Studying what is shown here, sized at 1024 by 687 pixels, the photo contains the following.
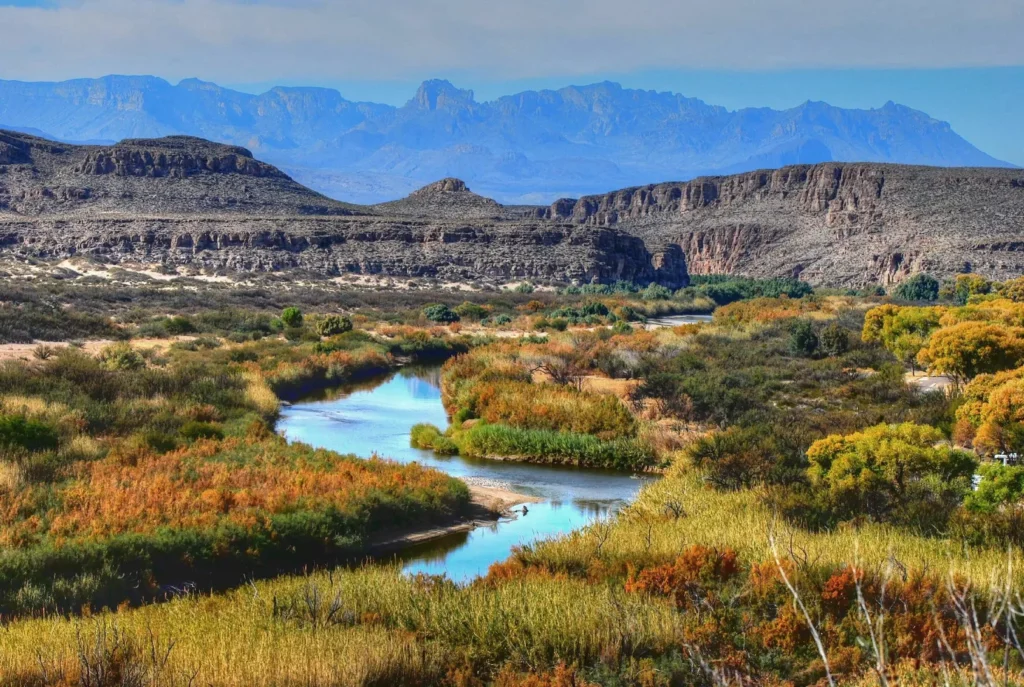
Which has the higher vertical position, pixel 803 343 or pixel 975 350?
pixel 975 350

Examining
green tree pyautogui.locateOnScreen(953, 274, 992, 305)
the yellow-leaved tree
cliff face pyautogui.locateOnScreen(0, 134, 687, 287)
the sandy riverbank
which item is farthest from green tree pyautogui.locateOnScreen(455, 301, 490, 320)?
the yellow-leaved tree

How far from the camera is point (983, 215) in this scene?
103 m

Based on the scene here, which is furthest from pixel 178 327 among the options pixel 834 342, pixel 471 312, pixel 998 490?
pixel 998 490

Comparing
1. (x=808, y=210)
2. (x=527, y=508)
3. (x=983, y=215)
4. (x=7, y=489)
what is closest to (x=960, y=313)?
(x=527, y=508)

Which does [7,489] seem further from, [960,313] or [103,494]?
[960,313]

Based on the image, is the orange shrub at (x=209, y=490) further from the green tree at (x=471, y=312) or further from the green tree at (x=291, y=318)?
the green tree at (x=471, y=312)

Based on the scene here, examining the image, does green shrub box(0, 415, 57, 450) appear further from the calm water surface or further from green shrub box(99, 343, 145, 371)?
green shrub box(99, 343, 145, 371)

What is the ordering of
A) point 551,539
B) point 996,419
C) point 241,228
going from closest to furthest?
point 551,539, point 996,419, point 241,228

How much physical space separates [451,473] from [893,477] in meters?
9.04

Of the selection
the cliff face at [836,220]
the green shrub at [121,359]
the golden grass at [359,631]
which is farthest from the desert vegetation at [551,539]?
the cliff face at [836,220]

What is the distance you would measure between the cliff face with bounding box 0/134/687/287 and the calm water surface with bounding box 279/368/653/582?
166 ft

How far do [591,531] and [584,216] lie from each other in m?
133

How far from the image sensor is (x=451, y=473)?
2097 cm

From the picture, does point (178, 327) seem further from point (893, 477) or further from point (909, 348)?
point (893, 477)
